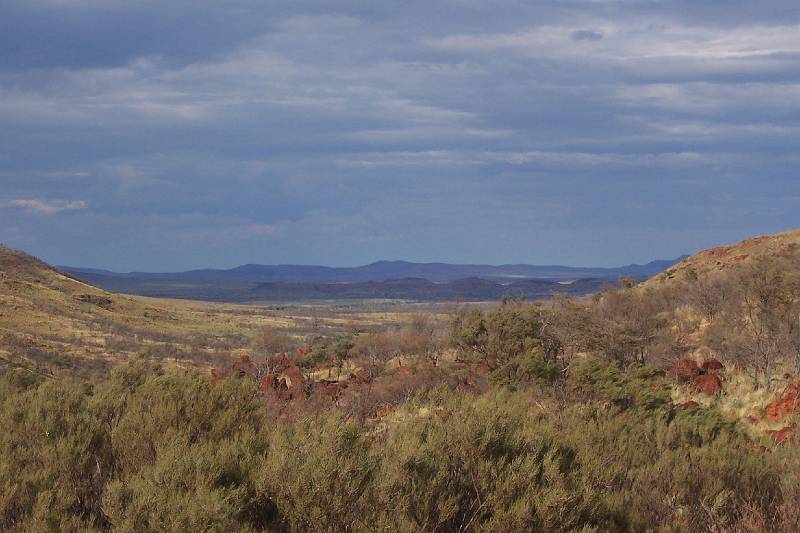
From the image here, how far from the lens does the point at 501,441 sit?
29.0ft

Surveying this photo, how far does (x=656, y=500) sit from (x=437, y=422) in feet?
9.62

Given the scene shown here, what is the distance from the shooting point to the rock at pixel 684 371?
25.6 metres

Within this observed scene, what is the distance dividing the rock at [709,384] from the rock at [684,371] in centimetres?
107

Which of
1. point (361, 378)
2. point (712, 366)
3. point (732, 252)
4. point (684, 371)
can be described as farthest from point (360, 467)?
point (732, 252)

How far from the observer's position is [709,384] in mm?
23719

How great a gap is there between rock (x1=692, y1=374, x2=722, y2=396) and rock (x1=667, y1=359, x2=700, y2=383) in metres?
1.07

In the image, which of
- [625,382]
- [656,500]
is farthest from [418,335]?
[656,500]

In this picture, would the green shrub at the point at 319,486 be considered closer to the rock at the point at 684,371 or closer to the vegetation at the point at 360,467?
the vegetation at the point at 360,467

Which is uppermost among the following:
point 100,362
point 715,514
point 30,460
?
point 30,460

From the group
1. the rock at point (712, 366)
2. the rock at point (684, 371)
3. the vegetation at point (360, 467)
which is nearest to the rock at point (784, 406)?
the vegetation at point (360, 467)

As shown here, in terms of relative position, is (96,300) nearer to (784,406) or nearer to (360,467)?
(784,406)

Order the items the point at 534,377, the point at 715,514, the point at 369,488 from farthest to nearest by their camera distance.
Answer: the point at 534,377, the point at 715,514, the point at 369,488

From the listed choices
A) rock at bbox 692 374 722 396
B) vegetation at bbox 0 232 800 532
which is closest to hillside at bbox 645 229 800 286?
rock at bbox 692 374 722 396

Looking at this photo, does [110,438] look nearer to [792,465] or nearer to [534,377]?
[792,465]
